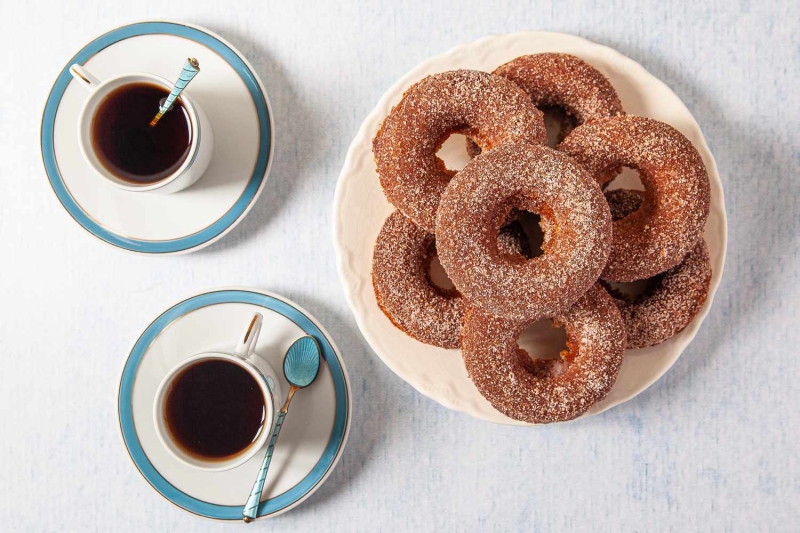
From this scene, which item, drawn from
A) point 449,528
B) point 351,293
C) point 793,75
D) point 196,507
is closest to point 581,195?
point 351,293

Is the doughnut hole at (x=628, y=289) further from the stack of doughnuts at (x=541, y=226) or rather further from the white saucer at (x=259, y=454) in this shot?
the white saucer at (x=259, y=454)

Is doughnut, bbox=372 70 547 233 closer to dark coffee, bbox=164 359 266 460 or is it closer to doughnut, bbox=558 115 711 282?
doughnut, bbox=558 115 711 282

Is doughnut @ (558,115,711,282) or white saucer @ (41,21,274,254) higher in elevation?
white saucer @ (41,21,274,254)

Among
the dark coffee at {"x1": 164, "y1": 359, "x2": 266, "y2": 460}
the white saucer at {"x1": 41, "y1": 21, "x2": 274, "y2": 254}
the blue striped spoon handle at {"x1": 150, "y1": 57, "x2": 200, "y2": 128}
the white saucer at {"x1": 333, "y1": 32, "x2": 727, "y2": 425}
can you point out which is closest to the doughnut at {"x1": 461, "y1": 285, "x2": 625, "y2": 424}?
the white saucer at {"x1": 333, "y1": 32, "x2": 727, "y2": 425}

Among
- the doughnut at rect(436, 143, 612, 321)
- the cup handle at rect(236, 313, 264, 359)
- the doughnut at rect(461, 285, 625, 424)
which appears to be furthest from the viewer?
the cup handle at rect(236, 313, 264, 359)

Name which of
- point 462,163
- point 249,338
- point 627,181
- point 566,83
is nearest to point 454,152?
point 462,163

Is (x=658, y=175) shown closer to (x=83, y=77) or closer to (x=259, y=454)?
(x=259, y=454)
